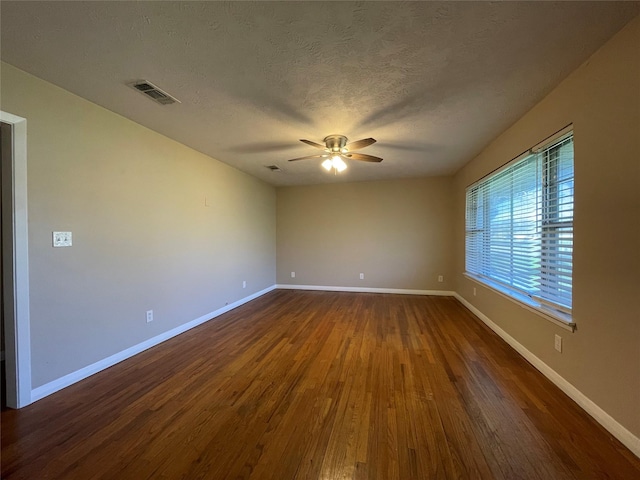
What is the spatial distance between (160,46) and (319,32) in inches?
39.5

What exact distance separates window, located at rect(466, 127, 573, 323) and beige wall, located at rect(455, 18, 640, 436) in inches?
6.7

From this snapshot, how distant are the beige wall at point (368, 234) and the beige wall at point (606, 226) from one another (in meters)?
3.20

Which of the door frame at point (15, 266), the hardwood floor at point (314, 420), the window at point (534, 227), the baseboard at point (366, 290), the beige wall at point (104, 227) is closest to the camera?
the hardwood floor at point (314, 420)

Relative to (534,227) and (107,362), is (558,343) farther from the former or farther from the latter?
(107,362)

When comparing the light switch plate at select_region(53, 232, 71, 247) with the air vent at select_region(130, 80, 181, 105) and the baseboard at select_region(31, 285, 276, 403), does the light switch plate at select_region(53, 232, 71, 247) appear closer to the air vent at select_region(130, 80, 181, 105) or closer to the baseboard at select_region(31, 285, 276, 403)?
the baseboard at select_region(31, 285, 276, 403)

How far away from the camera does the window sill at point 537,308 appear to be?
1.98 m

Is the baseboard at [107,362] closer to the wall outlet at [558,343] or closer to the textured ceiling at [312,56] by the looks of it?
the textured ceiling at [312,56]

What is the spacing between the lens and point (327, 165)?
3232 mm

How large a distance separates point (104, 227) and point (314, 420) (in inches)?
97.3

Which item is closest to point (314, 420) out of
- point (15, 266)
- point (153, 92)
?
point (15, 266)

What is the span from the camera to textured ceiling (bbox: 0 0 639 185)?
138cm

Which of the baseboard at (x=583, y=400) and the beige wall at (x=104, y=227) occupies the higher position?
the beige wall at (x=104, y=227)

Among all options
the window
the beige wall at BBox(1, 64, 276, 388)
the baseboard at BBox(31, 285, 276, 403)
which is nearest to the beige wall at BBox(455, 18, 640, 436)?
the window

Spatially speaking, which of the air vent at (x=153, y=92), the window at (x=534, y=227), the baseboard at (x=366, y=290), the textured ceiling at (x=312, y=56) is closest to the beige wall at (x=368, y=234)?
the baseboard at (x=366, y=290)
